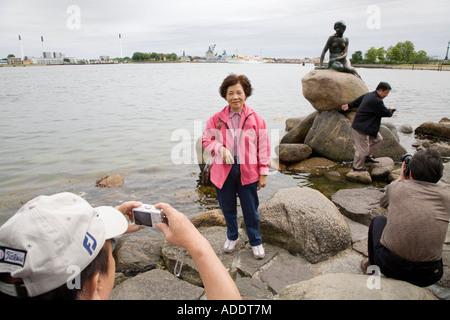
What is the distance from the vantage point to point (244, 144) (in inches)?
141

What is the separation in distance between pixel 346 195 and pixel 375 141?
122 inches

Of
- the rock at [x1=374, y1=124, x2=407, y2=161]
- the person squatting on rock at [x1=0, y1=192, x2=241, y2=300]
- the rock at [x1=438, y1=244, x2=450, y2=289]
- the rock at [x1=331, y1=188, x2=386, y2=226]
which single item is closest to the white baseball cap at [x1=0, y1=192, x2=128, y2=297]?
the person squatting on rock at [x1=0, y1=192, x2=241, y2=300]

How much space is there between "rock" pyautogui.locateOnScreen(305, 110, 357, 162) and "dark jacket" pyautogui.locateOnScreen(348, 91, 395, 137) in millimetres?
1618

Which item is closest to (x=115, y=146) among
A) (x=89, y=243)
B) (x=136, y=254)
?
(x=136, y=254)

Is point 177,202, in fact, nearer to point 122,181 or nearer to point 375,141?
point 122,181

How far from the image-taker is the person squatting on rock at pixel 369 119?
7375mm

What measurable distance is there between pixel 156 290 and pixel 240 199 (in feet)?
4.69

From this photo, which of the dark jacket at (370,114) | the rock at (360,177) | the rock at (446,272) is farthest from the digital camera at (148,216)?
the dark jacket at (370,114)

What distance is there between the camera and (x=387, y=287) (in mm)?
2223

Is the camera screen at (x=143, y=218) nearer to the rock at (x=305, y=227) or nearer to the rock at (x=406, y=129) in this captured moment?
the rock at (x=305, y=227)

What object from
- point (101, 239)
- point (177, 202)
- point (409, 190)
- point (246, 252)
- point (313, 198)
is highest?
point (101, 239)

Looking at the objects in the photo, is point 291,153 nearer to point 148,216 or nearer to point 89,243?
point 148,216

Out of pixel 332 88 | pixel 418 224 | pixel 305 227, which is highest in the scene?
pixel 332 88
